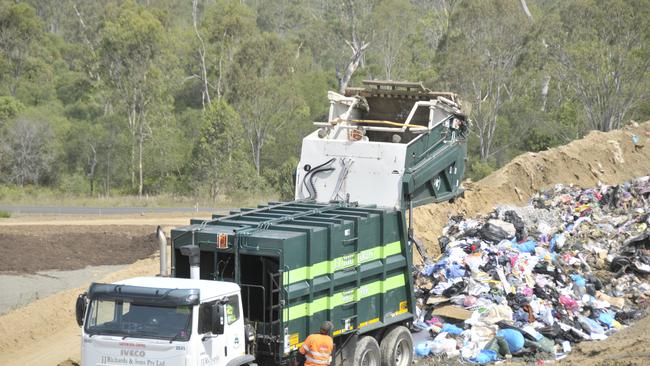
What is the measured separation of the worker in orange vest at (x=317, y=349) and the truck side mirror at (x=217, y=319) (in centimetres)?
150

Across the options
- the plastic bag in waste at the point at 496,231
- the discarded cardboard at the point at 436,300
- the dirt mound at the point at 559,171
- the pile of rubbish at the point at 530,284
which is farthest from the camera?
the dirt mound at the point at 559,171

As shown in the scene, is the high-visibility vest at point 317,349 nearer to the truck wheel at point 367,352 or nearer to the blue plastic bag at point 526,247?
the truck wheel at point 367,352

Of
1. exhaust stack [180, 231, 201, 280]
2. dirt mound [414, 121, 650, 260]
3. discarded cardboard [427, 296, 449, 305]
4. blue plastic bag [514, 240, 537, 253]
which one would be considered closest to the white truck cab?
exhaust stack [180, 231, 201, 280]

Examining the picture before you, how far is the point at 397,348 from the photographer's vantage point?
14086mm

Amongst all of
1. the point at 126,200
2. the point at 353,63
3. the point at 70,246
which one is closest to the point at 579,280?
the point at 70,246

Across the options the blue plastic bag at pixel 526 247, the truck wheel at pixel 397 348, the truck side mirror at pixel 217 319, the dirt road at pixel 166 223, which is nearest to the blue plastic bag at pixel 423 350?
the truck wheel at pixel 397 348

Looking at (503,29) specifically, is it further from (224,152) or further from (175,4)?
(175,4)

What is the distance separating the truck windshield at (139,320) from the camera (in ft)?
34.5

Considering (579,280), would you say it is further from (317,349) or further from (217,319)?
(217,319)

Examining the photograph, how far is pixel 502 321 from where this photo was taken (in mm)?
16141

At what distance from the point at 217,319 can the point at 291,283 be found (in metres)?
1.53

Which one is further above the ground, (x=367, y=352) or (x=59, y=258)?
(x=367, y=352)

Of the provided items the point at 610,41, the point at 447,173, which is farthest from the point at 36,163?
the point at 447,173

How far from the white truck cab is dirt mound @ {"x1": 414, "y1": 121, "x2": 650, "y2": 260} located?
42.4 ft
